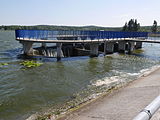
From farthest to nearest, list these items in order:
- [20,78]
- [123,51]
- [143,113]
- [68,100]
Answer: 1. [123,51]
2. [20,78]
3. [68,100]
4. [143,113]

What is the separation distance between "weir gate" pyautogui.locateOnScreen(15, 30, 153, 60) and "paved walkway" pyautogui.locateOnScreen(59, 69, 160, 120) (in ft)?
47.4

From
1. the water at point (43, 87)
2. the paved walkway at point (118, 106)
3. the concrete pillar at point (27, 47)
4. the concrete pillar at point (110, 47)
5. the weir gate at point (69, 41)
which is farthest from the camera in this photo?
the concrete pillar at point (110, 47)

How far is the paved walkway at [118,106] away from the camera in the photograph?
263 inches

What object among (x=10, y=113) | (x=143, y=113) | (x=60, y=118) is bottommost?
(x=10, y=113)

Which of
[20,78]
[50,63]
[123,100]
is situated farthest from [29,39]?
[123,100]

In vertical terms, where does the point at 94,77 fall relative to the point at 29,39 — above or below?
below

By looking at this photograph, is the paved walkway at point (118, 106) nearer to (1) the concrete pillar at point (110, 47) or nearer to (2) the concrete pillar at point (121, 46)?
(1) the concrete pillar at point (110, 47)

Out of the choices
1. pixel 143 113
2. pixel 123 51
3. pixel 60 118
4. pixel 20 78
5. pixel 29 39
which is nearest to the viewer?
pixel 143 113

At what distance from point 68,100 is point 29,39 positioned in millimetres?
14892

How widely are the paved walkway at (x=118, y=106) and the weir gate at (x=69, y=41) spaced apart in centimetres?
1446

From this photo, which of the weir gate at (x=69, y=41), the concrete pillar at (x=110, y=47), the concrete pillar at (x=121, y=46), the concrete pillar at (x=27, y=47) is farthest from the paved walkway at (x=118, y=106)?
the concrete pillar at (x=121, y=46)

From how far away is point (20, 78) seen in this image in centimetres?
1504

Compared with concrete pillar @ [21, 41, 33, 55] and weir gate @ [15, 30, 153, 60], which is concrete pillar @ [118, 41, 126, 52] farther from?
concrete pillar @ [21, 41, 33, 55]

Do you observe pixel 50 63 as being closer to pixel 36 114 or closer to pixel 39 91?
pixel 39 91
